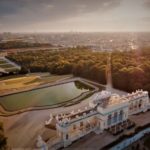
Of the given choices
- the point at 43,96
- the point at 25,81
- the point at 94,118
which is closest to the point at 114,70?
the point at 43,96

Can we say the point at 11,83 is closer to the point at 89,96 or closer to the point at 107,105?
the point at 89,96

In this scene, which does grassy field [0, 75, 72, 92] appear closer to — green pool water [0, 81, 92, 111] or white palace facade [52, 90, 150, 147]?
green pool water [0, 81, 92, 111]

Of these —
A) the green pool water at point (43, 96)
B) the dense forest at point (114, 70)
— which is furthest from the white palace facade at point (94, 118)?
the green pool water at point (43, 96)

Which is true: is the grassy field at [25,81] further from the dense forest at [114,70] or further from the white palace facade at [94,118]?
the white palace facade at [94,118]

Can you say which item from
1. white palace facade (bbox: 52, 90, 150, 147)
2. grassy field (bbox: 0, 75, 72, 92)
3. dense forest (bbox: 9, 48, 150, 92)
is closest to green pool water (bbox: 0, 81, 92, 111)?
grassy field (bbox: 0, 75, 72, 92)

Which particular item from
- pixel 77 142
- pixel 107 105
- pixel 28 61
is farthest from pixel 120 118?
pixel 28 61

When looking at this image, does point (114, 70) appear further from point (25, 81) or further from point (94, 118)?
point (94, 118)
